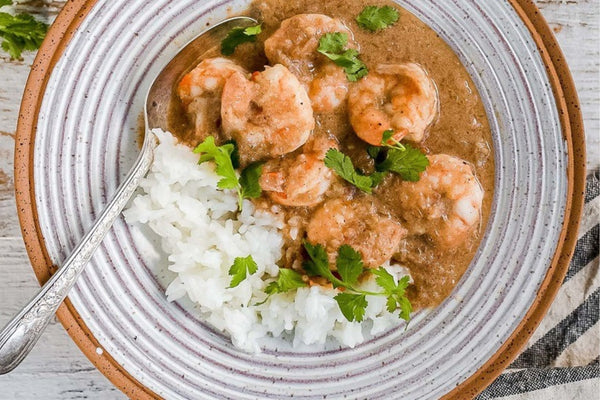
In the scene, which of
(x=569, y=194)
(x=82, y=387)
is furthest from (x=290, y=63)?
(x=82, y=387)

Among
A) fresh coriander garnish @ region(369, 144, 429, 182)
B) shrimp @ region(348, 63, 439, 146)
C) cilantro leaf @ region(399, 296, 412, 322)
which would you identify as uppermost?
shrimp @ region(348, 63, 439, 146)

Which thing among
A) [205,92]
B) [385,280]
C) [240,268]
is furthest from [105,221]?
[385,280]

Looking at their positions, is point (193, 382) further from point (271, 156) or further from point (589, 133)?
point (589, 133)

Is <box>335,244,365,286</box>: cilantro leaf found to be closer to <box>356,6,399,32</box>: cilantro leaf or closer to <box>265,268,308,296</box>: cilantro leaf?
<box>265,268,308,296</box>: cilantro leaf

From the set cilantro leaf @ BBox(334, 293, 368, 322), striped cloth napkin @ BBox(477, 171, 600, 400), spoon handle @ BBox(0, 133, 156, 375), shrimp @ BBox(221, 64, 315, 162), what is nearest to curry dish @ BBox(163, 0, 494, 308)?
shrimp @ BBox(221, 64, 315, 162)

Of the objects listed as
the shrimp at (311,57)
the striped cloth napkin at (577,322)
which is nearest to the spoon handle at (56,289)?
the shrimp at (311,57)

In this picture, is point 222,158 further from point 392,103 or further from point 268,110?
point 392,103
